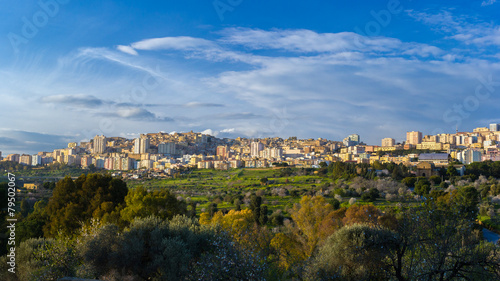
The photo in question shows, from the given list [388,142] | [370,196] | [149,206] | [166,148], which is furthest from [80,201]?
[388,142]

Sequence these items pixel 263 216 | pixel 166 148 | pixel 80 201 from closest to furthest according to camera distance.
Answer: pixel 80 201, pixel 263 216, pixel 166 148

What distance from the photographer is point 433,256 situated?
6383mm

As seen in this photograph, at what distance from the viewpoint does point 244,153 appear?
118938 millimetres

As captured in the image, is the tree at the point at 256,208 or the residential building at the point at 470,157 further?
the residential building at the point at 470,157

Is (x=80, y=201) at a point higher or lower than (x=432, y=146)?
lower

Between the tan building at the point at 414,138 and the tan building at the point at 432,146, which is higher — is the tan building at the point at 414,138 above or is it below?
above

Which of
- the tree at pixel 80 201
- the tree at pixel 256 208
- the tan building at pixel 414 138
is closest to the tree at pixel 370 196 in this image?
the tree at pixel 256 208

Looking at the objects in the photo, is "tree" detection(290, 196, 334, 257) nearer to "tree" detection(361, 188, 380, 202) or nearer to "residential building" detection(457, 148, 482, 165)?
"tree" detection(361, 188, 380, 202)

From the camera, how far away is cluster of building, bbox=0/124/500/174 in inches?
2982

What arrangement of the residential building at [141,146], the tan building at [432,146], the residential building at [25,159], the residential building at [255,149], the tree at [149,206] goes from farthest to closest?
1. the residential building at [255,149]
2. the residential building at [141,146]
3. the tan building at [432,146]
4. the residential building at [25,159]
5. the tree at [149,206]

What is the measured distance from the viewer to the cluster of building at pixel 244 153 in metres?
75.8

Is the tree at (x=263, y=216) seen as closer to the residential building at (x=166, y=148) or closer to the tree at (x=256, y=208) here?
the tree at (x=256, y=208)

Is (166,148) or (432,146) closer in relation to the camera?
(432,146)

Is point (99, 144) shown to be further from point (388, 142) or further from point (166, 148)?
point (388, 142)
